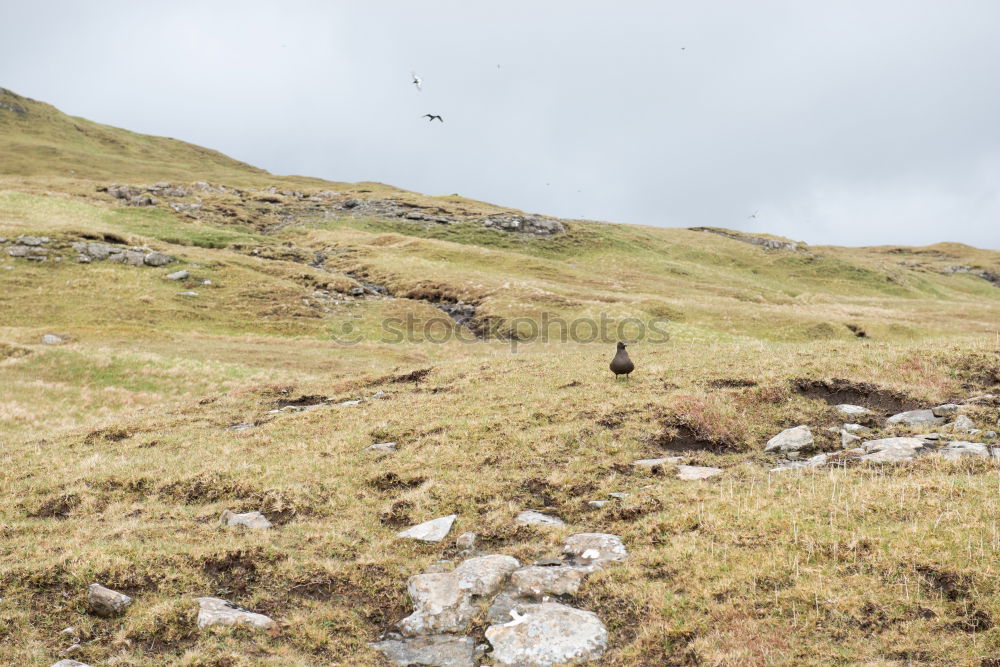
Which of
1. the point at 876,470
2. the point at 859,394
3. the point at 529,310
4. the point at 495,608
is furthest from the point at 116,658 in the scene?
the point at 529,310

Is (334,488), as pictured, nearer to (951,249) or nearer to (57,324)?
(57,324)

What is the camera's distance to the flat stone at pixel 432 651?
8.92m

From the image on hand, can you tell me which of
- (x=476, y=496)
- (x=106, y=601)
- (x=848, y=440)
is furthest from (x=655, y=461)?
(x=106, y=601)

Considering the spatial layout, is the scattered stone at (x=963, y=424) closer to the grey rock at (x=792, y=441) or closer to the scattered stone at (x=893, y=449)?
the scattered stone at (x=893, y=449)

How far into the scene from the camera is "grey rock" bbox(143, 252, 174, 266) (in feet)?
227

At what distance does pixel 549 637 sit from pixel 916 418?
13.1m

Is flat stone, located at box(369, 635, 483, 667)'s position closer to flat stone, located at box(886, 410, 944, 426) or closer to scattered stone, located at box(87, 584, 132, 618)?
scattered stone, located at box(87, 584, 132, 618)

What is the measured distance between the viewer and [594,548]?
1135 centimetres

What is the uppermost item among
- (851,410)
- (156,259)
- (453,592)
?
(156,259)

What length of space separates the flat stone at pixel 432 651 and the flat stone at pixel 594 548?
268cm

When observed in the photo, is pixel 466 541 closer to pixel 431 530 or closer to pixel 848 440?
pixel 431 530

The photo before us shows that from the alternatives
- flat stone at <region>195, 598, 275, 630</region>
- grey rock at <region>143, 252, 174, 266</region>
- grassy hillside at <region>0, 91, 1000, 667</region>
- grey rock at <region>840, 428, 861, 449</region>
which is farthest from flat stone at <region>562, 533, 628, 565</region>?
→ grey rock at <region>143, 252, 174, 266</region>

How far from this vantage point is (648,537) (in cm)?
1138

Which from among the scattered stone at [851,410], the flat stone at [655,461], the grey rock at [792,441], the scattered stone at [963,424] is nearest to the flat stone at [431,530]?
the flat stone at [655,461]
